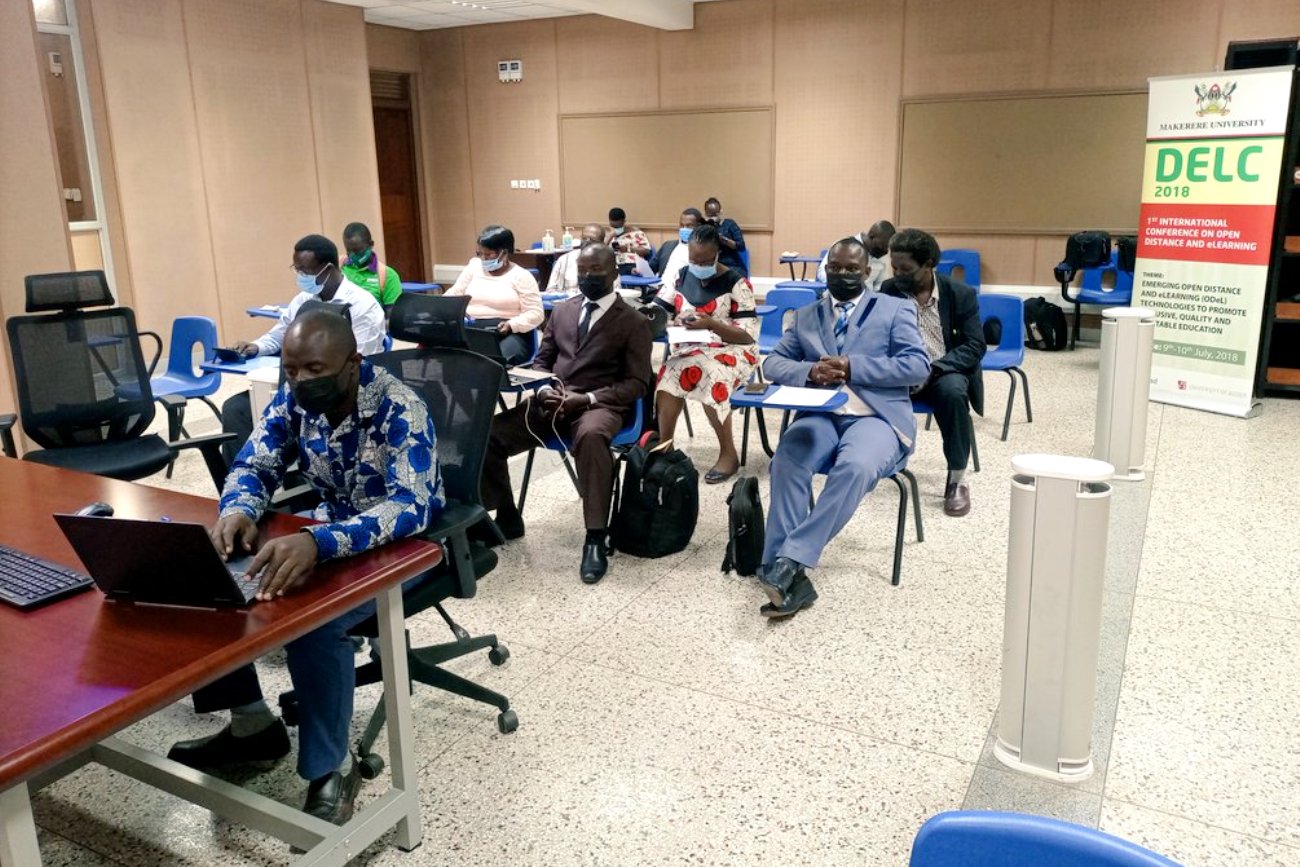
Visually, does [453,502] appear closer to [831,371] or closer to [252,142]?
[831,371]

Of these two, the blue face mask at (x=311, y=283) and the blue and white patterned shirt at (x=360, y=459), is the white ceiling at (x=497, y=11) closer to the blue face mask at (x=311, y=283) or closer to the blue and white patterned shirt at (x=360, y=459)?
the blue face mask at (x=311, y=283)

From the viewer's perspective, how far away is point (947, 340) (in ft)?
15.1

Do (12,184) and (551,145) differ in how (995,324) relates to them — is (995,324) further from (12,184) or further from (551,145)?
(551,145)

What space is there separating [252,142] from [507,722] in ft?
25.2

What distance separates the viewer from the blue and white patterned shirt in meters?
2.25

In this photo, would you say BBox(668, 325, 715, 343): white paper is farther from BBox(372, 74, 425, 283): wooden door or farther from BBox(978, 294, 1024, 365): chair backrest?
BBox(372, 74, 425, 283): wooden door

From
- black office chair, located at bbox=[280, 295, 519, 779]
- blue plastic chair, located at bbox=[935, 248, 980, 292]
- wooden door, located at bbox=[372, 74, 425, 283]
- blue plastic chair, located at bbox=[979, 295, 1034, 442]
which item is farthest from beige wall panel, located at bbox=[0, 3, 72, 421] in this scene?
blue plastic chair, located at bbox=[935, 248, 980, 292]

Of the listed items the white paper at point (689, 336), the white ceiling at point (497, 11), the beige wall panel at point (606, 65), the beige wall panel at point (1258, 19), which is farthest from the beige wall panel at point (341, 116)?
the beige wall panel at point (1258, 19)

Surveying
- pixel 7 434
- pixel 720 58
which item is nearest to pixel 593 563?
pixel 7 434

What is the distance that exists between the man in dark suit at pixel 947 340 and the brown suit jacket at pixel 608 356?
1.18 m

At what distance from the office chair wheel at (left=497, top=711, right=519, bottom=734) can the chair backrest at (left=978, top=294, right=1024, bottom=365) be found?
3927 millimetres

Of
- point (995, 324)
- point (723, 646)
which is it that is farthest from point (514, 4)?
point (723, 646)

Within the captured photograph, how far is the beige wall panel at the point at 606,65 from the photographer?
10.5m

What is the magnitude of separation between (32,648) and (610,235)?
319 inches
